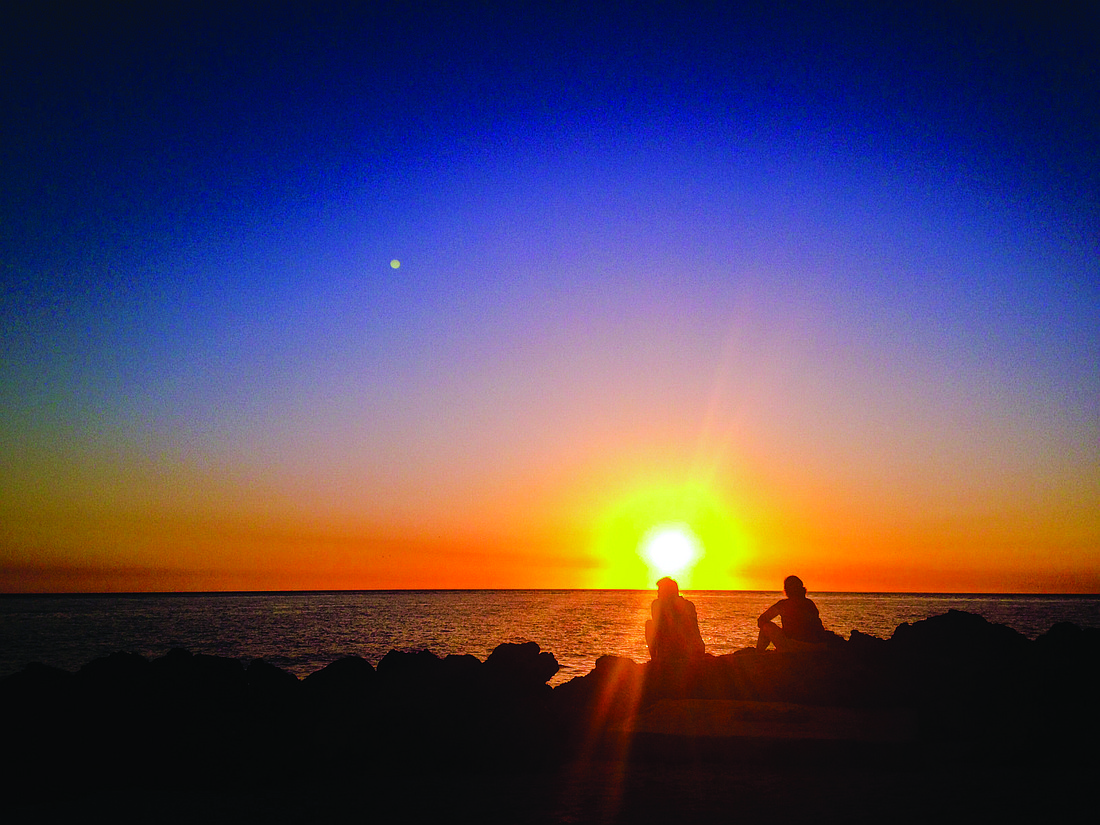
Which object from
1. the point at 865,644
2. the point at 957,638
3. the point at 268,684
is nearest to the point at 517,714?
the point at 268,684

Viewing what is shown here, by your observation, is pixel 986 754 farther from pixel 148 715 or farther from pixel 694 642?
pixel 148 715

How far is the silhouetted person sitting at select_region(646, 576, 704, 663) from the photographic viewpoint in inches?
461

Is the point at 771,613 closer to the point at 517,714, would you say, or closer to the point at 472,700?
the point at 517,714

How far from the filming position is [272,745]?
8.35 m

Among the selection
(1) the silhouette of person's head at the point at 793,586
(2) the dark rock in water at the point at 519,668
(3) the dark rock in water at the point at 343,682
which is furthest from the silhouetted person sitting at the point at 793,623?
(3) the dark rock in water at the point at 343,682

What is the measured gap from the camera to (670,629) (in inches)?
464

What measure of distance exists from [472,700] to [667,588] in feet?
12.6

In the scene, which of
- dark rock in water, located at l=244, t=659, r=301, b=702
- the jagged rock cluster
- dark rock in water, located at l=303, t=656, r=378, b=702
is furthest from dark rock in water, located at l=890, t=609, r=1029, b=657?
dark rock in water, located at l=244, t=659, r=301, b=702

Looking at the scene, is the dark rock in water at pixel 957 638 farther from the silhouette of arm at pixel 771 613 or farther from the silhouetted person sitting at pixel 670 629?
the silhouetted person sitting at pixel 670 629

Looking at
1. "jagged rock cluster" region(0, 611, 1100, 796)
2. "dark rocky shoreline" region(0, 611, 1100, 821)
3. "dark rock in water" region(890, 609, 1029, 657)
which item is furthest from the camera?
"dark rock in water" region(890, 609, 1029, 657)

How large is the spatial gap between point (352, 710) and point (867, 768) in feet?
21.7

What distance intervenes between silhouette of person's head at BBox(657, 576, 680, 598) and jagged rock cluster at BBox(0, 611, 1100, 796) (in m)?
1.28

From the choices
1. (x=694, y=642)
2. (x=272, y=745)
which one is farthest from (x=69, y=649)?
(x=694, y=642)

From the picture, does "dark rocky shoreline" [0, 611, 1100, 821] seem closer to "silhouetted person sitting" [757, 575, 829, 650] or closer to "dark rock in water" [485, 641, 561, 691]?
"dark rock in water" [485, 641, 561, 691]
